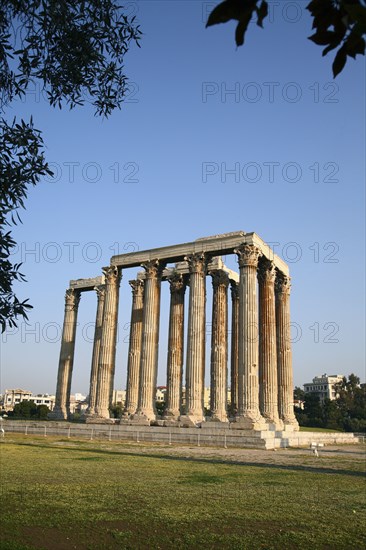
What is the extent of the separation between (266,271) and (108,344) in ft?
55.0

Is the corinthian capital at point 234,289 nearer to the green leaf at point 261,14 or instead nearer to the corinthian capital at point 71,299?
the corinthian capital at point 71,299

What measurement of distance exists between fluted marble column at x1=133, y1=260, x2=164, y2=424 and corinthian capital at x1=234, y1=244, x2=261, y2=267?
9.16 meters

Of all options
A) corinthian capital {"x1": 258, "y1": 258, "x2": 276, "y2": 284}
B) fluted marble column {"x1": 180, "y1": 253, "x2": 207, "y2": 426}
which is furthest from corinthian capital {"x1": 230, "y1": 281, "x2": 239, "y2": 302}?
fluted marble column {"x1": 180, "y1": 253, "x2": 207, "y2": 426}

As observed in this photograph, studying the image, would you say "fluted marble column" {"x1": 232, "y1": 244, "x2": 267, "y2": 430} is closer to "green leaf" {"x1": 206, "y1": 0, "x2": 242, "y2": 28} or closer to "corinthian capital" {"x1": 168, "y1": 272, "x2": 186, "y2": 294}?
"corinthian capital" {"x1": 168, "y1": 272, "x2": 186, "y2": 294}

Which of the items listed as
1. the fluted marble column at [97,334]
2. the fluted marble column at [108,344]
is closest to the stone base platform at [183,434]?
the fluted marble column at [108,344]

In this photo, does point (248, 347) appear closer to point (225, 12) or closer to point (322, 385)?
point (225, 12)

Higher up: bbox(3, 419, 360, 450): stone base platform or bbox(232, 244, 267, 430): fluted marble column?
bbox(232, 244, 267, 430): fluted marble column

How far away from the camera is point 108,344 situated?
4788 cm

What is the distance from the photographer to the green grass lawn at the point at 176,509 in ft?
25.7

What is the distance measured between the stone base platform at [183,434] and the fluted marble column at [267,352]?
10.2ft

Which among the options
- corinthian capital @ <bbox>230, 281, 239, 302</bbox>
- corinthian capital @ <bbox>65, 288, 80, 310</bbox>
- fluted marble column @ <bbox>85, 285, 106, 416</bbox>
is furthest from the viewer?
corinthian capital @ <bbox>65, 288, 80, 310</bbox>

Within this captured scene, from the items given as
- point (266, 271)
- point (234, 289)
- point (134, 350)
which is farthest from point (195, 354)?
point (234, 289)

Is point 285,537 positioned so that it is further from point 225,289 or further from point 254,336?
point 225,289

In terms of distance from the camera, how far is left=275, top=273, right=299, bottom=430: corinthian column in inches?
1812
